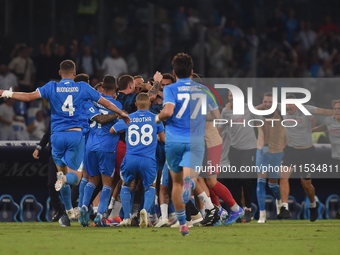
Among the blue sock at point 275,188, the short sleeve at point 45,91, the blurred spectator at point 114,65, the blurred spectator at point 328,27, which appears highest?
the blurred spectator at point 328,27

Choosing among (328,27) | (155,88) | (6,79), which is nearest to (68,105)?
(155,88)

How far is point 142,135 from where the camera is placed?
844 centimetres

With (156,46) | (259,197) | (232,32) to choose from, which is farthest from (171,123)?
(232,32)

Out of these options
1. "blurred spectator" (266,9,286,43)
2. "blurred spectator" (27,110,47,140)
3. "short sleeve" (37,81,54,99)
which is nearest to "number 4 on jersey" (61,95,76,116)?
"short sleeve" (37,81,54,99)

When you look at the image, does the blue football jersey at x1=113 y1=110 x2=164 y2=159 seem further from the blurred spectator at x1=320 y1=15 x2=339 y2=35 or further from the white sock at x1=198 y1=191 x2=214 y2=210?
→ the blurred spectator at x1=320 y1=15 x2=339 y2=35

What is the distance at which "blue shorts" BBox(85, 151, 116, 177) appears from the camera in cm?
873

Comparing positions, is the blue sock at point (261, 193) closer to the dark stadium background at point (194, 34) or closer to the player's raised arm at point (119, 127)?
the dark stadium background at point (194, 34)

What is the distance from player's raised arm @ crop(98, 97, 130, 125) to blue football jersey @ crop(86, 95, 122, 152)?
0.54 meters

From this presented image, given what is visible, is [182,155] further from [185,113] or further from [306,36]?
[306,36]

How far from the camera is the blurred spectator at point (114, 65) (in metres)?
15.2

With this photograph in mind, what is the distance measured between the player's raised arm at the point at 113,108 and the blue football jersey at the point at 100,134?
1.76 feet

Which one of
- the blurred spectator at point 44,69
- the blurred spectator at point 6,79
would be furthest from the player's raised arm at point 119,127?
the blurred spectator at point 44,69

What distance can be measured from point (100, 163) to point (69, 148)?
26.7 inches

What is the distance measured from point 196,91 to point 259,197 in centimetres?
445
